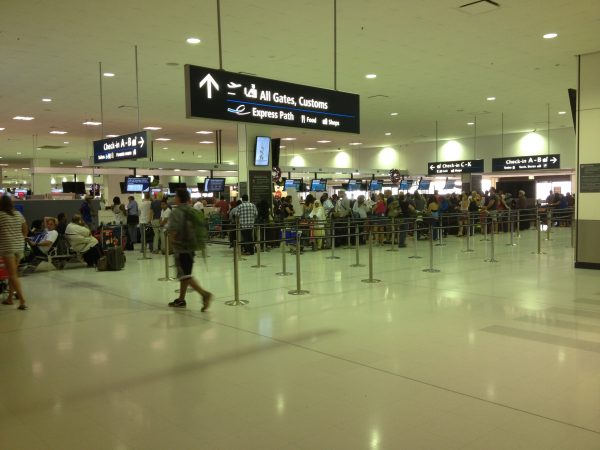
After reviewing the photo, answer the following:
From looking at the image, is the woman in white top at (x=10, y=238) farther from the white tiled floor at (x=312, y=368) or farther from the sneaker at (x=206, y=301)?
the sneaker at (x=206, y=301)

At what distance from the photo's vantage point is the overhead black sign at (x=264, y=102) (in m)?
6.02

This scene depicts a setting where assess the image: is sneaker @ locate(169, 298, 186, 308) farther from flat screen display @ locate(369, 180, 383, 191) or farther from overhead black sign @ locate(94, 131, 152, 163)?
flat screen display @ locate(369, 180, 383, 191)

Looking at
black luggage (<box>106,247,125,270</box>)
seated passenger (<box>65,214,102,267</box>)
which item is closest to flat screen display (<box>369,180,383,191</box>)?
seated passenger (<box>65,214,102,267</box>)

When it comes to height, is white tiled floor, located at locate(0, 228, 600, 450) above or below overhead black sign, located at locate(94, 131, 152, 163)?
below

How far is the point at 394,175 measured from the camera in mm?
25234

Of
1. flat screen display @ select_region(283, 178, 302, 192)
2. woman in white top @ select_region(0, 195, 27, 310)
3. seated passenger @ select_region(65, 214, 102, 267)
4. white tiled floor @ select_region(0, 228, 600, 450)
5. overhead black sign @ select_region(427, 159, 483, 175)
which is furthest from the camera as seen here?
flat screen display @ select_region(283, 178, 302, 192)

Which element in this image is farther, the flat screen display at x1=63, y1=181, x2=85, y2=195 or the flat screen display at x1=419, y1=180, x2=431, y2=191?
the flat screen display at x1=419, y1=180, x2=431, y2=191

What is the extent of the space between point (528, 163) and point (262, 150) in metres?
10.0

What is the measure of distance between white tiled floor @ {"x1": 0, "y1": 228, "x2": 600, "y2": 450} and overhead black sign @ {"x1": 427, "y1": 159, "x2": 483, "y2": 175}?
1209cm

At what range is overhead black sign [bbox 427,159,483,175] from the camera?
66.8ft

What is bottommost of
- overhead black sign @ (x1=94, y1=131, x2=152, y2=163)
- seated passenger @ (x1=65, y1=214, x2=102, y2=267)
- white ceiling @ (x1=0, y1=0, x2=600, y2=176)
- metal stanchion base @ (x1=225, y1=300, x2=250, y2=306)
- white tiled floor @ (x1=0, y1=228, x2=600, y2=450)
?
white tiled floor @ (x1=0, y1=228, x2=600, y2=450)

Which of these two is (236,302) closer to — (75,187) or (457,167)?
(457,167)

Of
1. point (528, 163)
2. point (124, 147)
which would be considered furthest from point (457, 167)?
point (124, 147)

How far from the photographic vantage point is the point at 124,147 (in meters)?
11.1
